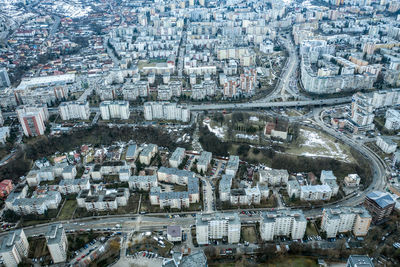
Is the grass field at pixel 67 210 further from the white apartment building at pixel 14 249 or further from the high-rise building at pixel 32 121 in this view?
the high-rise building at pixel 32 121

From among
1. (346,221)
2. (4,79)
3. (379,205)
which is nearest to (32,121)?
(4,79)

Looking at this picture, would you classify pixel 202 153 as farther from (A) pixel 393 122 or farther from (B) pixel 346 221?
(A) pixel 393 122

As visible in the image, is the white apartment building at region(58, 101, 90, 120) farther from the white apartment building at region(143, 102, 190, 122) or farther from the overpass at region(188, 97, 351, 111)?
the overpass at region(188, 97, 351, 111)

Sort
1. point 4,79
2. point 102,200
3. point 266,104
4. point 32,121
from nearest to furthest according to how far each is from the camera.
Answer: point 102,200 → point 32,121 → point 266,104 → point 4,79

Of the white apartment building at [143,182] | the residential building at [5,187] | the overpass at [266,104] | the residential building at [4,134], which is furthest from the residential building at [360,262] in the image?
the residential building at [4,134]

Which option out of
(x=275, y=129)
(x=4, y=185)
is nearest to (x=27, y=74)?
(x=4, y=185)

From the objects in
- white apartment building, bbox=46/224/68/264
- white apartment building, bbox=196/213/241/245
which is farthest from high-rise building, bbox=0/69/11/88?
white apartment building, bbox=196/213/241/245
